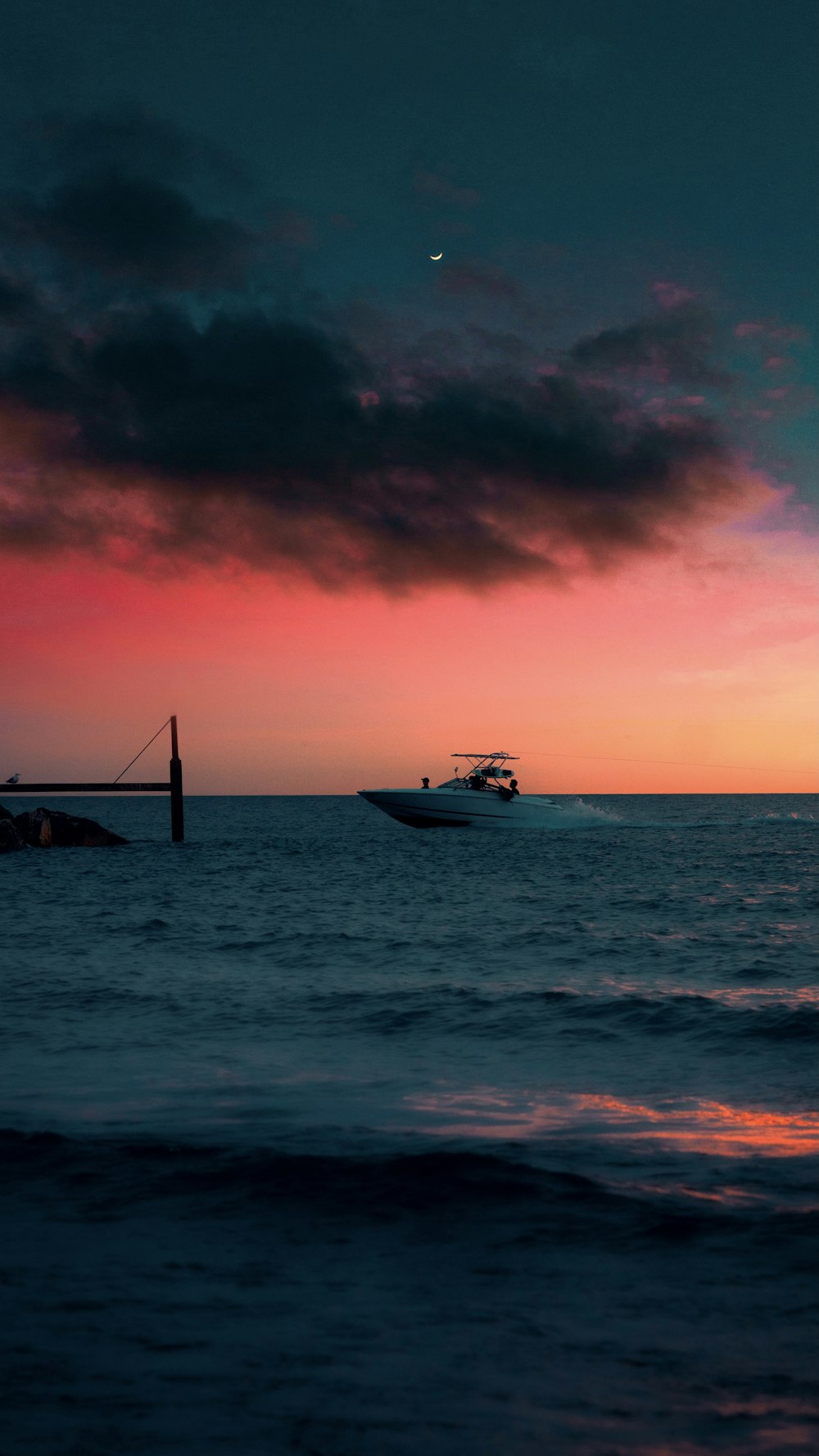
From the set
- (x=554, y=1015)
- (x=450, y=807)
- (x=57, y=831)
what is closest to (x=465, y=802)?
(x=450, y=807)

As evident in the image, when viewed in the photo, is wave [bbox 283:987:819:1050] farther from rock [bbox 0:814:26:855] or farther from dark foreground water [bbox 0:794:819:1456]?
rock [bbox 0:814:26:855]

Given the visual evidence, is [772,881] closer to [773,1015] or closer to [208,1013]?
[773,1015]

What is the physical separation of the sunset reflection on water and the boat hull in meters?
55.0

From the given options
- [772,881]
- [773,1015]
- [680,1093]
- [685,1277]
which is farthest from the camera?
[772,881]

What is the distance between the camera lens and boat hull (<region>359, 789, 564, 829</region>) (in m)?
63.1

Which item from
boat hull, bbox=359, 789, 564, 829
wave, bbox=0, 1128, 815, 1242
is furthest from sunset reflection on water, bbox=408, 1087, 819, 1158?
boat hull, bbox=359, 789, 564, 829

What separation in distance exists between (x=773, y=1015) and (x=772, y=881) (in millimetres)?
21220

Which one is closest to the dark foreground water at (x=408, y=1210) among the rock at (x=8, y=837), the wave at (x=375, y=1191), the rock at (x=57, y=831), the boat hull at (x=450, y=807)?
the wave at (x=375, y=1191)

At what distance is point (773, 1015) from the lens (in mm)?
10656

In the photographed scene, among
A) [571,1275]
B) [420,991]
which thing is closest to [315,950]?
[420,991]

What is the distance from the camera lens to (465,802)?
63.3 m

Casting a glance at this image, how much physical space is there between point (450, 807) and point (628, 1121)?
5638cm

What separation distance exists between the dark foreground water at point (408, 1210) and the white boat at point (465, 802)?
49077 millimetres

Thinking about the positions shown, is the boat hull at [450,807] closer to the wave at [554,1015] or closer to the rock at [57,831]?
the rock at [57,831]
